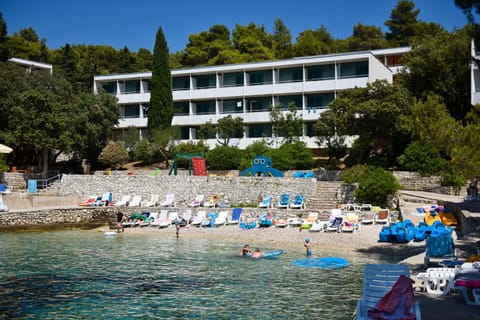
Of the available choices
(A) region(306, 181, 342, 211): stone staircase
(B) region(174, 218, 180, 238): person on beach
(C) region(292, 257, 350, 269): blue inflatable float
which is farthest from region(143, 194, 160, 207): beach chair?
(C) region(292, 257, 350, 269): blue inflatable float

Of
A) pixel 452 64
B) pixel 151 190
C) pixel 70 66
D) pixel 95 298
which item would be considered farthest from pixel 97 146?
pixel 95 298

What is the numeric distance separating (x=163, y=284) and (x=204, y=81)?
39262 millimetres

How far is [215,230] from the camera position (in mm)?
27969

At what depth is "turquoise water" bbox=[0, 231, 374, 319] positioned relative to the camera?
13.2 m

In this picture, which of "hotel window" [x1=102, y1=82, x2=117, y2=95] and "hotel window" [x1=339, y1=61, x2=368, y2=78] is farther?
"hotel window" [x1=102, y1=82, x2=117, y2=95]

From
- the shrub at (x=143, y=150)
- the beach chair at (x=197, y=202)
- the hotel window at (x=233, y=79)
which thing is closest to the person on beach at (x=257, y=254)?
the beach chair at (x=197, y=202)

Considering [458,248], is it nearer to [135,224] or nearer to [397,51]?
[135,224]

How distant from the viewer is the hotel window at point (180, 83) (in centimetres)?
5422

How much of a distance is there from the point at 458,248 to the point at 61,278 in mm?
12812

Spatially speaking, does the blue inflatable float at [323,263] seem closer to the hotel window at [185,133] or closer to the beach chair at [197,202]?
the beach chair at [197,202]

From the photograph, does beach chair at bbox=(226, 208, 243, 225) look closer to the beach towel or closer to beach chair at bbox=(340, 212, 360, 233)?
beach chair at bbox=(340, 212, 360, 233)

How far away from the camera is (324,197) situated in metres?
31.8

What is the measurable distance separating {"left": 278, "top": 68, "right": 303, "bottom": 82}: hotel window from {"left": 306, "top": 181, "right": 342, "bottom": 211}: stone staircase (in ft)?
61.1

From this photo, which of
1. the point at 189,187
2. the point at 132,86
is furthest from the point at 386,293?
the point at 132,86
